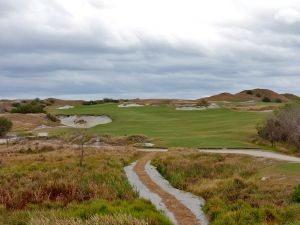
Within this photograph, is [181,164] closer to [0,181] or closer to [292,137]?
[0,181]

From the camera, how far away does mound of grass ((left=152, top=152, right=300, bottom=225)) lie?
17266 millimetres

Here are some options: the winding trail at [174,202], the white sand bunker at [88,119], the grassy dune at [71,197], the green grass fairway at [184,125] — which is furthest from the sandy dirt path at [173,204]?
the white sand bunker at [88,119]

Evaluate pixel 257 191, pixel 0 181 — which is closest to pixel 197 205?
pixel 257 191

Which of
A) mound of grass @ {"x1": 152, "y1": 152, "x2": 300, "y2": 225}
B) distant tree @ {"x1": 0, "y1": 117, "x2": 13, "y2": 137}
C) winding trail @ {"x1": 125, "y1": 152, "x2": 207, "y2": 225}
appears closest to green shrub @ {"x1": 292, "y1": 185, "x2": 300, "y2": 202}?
mound of grass @ {"x1": 152, "y1": 152, "x2": 300, "y2": 225}

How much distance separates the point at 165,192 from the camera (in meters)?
24.1

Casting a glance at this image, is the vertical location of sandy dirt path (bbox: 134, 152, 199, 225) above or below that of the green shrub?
below

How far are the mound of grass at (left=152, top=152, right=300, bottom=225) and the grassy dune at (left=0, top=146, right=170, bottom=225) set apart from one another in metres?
2.82

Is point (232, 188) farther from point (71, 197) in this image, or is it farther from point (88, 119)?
point (88, 119)

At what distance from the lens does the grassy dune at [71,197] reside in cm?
1534

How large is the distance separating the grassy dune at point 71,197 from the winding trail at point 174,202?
1.09m

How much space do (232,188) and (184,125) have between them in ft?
172

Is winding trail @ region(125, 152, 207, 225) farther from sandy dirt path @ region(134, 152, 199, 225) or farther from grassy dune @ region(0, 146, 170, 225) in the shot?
grassy dune @ region(0, 146, 170, 225)

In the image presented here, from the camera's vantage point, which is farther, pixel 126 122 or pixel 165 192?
pixel 126 122

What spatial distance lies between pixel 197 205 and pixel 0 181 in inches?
413
